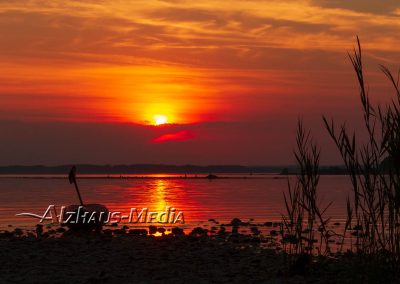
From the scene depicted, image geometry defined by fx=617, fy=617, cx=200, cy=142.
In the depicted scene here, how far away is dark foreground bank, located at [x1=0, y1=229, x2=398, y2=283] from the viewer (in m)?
12.0

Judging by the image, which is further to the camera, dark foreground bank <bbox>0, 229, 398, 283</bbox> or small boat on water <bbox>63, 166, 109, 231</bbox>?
small boat on water <bbox>63, 166, 109, 231</bbox>

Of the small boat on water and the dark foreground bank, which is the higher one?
the small boat on water

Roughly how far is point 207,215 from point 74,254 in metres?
17.3

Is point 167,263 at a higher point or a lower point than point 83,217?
lower

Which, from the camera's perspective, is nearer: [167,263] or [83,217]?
[167,263]

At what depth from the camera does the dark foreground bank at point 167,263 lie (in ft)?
39.3

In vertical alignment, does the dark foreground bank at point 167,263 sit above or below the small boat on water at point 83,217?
below

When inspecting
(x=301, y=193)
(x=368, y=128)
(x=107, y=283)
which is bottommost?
(x=107, y=283)

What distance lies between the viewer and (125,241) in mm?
19078

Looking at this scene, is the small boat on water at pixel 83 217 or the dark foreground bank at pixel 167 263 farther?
the small boat on water at pixel 83 217

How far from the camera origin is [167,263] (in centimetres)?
1447

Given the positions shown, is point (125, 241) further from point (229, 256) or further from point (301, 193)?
point (301, 193)

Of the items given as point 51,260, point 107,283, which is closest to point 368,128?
point 107,283

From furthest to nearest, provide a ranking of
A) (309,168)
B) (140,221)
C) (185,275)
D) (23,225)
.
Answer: (140,221)
(23,225)
(185,275)
(309,168)
